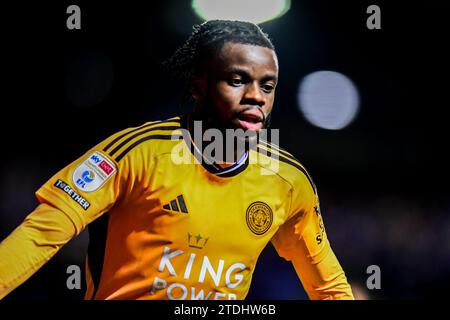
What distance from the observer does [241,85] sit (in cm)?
230

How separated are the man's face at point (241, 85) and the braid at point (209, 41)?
0.04 meters

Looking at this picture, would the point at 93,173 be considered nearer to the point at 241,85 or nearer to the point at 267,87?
the point at 241,85

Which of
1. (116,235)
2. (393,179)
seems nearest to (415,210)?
(393,179)

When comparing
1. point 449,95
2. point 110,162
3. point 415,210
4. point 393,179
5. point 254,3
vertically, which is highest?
point 254,3

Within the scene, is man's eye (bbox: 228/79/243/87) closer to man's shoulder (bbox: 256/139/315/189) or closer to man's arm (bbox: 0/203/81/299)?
man's shoulder (bbox: 256/139/315/189)

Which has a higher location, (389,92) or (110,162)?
(389,92)

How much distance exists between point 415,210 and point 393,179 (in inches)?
17.2

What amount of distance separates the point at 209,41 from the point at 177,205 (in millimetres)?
725

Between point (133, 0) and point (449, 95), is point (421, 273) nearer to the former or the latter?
point (449, 95)

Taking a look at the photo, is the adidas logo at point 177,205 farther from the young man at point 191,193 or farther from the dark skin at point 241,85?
the dark skin at point 241,85

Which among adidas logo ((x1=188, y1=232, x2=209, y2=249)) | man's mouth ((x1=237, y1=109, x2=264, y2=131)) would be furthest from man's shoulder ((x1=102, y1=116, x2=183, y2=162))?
adidas logo ((x1=188, y1=232, x2=209, y2=249))

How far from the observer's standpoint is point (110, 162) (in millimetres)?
2131

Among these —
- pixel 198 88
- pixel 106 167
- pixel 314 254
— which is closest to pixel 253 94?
pixel 198 88

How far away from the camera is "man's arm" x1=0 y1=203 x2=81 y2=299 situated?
1905 mm
